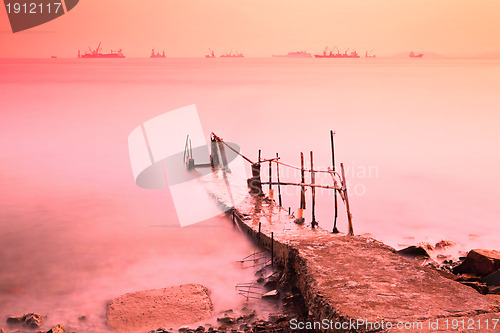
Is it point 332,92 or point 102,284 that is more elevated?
point 332,92

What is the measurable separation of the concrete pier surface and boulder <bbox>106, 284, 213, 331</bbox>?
1.81 meters

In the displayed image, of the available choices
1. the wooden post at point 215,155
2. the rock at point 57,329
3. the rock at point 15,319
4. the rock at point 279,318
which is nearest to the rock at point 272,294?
the rock at point 279,318

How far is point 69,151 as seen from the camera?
28469 mm

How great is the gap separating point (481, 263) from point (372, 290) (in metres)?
3.49

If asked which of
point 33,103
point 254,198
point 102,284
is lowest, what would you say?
point 102,284

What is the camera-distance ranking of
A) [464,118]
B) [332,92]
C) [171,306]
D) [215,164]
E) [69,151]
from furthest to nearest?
[332,92], [464,118], [69,151], [215,164], [171,306]

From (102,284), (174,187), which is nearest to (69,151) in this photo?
(174,187)

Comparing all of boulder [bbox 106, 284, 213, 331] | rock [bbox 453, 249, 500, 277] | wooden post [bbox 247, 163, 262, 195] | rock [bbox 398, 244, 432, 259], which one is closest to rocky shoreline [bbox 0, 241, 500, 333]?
rock [bbox 453, 249, 500, 277]

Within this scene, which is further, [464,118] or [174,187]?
[464,118]

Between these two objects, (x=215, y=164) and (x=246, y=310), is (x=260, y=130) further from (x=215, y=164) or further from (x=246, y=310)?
(x=246, y=310)

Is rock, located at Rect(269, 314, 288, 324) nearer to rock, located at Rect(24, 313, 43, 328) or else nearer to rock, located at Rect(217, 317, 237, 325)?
rock, located at Rect(217, 317, 237, 325)

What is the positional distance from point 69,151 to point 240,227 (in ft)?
64.7

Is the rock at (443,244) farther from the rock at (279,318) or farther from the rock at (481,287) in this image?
the rock at (279,318)

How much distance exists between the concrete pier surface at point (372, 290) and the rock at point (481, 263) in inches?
77.9
